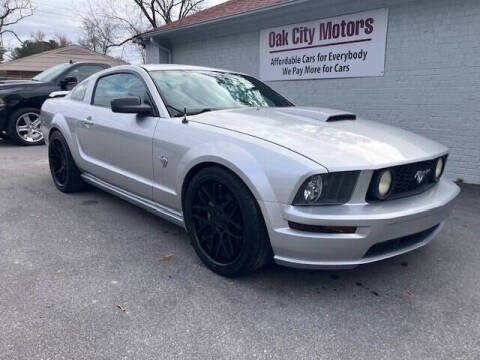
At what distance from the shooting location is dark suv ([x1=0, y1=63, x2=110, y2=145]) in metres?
7.65

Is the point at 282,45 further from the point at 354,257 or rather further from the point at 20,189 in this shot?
the point at 354,257

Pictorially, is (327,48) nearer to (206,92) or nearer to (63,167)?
(206,92)

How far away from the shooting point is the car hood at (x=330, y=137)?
91.5 inches

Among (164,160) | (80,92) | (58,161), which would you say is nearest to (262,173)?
(164,160)

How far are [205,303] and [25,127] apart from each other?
7231 mm

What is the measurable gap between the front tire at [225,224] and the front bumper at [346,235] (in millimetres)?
116

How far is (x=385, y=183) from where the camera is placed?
2.39 metres

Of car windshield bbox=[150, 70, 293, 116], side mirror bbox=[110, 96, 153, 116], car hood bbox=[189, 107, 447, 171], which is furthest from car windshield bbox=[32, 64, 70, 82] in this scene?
car hood bbox=[189, 107, 447, 171]

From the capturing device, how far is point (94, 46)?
1663 inches

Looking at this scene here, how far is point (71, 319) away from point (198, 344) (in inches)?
30.8

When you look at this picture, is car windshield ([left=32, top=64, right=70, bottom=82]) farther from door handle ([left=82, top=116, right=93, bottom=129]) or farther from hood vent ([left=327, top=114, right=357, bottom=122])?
hood vent ([left=327, top=114, right=357, bottom=122])

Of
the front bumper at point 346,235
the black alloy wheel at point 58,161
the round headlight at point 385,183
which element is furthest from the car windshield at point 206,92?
the black alloy wheel at point 58,161

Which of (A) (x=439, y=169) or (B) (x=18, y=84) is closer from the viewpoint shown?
(A) (x=439, y=169)

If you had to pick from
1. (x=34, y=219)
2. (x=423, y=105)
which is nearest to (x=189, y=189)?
(x=34, y=219)
